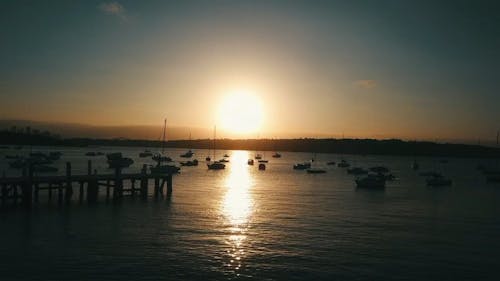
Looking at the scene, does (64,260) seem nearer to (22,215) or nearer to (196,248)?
(196,248)

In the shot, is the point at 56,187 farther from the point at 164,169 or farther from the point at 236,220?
the point at 164,169

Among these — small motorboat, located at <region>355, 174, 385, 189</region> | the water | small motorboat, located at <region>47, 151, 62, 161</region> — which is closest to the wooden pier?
the water

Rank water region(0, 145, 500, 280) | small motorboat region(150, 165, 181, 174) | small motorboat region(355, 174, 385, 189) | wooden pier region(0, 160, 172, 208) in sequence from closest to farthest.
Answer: water region(0, 145, 500, 280) → wooden pier region(0, 160, 172, 208) → small motorboat region(150, 165, 181, 174) → small motorboat region(355, 174, 385, 189)

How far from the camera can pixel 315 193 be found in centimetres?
6894

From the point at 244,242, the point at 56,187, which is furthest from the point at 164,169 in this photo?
the point at 244,242

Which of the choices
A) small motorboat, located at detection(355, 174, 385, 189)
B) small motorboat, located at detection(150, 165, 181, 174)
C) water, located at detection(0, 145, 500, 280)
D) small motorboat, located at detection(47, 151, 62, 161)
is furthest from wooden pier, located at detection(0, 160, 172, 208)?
small motorboat, located at detection(47, 151, 62, 161)

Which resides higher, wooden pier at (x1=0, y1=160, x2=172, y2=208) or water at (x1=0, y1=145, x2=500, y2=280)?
wooden pier at (x1=0, y1=160, x2=172, y2=208)

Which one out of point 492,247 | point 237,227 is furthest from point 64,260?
point 492,247

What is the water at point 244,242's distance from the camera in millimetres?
24000

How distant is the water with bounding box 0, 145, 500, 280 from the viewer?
78.7ft

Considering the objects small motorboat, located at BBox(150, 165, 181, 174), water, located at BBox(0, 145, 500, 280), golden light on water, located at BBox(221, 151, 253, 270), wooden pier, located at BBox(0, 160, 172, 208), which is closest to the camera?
water, located at BBox(0, 145, 500, 280)

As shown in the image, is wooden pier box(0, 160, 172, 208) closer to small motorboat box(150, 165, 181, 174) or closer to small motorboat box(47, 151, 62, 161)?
small motorboat box(150, 165, 181, 174)

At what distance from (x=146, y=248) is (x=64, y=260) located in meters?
4.95

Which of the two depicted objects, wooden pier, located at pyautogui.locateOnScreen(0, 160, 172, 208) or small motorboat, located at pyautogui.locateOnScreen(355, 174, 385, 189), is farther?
small motorboat, located at pyautogui.locateOnScreen(355, 174, 385, 189)
